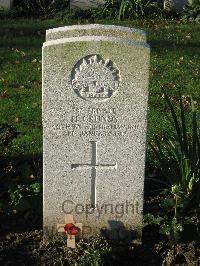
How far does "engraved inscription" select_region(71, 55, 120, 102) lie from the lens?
4.03m

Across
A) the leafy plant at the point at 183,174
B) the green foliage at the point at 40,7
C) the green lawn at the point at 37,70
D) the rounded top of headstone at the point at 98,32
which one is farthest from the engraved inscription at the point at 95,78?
the green foliage at the point at 40,7

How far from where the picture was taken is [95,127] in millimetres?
4164

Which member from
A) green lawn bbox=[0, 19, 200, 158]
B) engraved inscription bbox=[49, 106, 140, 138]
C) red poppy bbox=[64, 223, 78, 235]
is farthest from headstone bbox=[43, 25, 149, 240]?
green lawn bbox=[0, 19, 200, 158]

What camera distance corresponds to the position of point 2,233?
4.51 meters

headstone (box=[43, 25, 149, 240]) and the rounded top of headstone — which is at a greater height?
the rounded top of headstone

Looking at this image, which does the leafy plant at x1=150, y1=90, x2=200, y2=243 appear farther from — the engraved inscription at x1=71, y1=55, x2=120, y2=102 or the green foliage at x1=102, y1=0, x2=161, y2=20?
the green foliage at x1=102, y1=0, x2=161, y2=20

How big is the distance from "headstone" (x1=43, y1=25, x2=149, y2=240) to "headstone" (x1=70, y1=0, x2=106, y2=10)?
303 inches

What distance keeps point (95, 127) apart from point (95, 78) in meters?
0.32

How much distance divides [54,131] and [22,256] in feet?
2.84

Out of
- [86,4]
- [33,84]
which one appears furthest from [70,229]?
[86,4]

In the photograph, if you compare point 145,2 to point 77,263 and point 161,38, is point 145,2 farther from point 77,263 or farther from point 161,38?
point 77,263

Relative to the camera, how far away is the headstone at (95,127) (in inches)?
157

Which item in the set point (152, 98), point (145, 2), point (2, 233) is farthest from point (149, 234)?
point (145, 2)

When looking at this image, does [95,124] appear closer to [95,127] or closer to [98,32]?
[95,127]
